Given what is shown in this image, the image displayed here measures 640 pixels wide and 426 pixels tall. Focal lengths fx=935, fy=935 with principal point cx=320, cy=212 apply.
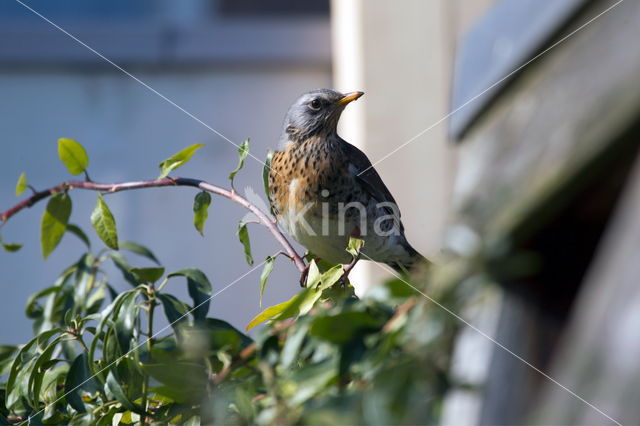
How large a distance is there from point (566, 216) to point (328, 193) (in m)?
1.42

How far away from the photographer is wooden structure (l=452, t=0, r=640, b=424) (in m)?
0.36

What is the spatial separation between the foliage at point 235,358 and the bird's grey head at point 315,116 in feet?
2.87

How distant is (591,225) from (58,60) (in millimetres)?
3045

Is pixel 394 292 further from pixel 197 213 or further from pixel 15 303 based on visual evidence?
pixel 15 303

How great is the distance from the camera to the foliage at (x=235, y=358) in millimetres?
480

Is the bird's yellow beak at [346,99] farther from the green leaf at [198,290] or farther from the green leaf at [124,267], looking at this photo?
the green leaf at [198,290]

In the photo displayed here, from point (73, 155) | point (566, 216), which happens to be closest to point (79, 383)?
point (73, 155)

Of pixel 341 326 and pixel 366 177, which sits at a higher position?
pixel 341 326

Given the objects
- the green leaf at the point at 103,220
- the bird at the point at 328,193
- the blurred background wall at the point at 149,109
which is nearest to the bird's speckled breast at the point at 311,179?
the bird at the point at 328,193

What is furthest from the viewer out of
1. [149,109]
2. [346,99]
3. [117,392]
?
[149,109]

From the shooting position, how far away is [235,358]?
67cm

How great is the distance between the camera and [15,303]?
3.16 meters

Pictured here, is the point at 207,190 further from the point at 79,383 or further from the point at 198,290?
the point at 79,383

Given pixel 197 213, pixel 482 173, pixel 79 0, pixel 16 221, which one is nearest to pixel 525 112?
pixel 482 173
